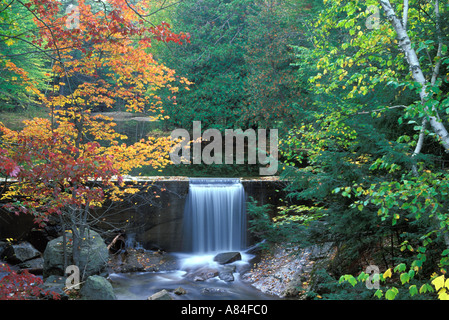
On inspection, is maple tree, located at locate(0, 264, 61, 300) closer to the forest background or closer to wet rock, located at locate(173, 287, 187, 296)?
the forest background

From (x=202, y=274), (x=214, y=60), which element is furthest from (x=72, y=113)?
(x=214, y=60)

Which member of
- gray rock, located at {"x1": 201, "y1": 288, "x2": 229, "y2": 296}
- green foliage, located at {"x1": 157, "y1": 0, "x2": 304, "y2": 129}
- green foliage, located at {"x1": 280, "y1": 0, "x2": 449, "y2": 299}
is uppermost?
green foliage, located at {"x1": 157, "y1": 0, "x2": 304, "y2": 129}

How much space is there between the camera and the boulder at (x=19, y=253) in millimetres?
8516

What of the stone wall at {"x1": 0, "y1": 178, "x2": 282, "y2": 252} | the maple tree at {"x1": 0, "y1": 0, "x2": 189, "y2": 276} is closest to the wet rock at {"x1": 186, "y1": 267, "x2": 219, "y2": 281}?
the stone wall at {"x1": 0, "y1": 178, "x2": 282, "y2": 252}

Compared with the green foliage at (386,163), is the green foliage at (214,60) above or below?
above

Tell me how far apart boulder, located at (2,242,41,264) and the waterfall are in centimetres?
433

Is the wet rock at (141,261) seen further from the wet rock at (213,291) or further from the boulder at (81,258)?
the wet rock at (213,291)

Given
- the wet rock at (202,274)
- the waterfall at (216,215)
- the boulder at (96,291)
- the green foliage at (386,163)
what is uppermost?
the green foliage at (386,163)

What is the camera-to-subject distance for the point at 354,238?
4301 millimetres

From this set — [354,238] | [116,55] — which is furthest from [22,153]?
[354,238]

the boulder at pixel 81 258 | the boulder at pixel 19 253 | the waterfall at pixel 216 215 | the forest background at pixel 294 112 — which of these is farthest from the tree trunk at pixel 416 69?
the boulder at pixel 19 253

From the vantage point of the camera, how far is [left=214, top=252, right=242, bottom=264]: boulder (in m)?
9.68

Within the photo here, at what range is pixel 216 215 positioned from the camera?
11.0 metres

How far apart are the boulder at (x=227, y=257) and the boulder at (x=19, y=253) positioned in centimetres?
490
